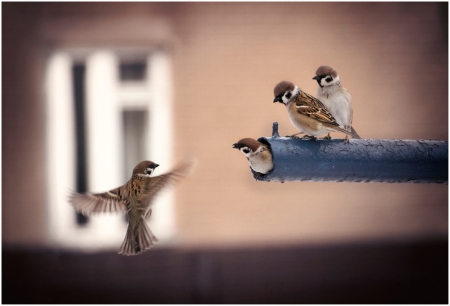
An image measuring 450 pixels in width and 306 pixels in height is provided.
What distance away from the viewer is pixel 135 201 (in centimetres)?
138

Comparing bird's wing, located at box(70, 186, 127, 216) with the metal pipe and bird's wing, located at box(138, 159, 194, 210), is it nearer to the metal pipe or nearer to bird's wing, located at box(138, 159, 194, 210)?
bird's wing, located at box(138, 159, 194, 210)

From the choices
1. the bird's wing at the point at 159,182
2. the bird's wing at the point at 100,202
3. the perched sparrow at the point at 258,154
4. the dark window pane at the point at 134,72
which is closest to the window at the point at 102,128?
the dark window pane at the point at 134,72

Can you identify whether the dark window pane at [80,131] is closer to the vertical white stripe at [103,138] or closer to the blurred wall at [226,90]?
the vertical white stripe at [103,138]

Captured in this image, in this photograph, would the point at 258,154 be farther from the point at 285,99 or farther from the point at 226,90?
the point at 226,90

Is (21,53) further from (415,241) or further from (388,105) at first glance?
(415,241)

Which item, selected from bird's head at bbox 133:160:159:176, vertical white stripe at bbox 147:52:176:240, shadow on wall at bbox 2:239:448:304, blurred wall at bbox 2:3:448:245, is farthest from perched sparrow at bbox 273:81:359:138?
shadow on wall at bbox 2:239:448:304

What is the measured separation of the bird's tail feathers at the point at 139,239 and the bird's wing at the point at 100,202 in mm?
62

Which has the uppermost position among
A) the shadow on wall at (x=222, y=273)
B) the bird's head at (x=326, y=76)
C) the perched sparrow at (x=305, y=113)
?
the bird's head at (x=326, y=76)

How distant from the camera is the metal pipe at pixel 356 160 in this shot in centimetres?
106

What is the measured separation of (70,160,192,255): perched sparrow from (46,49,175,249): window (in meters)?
3.03

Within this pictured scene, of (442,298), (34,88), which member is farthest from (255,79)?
(442,298)

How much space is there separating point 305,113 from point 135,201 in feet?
1.45

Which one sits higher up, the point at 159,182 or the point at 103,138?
the point at 103,138

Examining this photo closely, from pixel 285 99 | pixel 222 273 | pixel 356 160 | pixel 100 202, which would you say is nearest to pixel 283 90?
pixel 285 99
